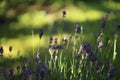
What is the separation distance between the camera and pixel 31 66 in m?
3.47

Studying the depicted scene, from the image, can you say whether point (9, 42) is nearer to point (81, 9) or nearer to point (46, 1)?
point (46, 1)

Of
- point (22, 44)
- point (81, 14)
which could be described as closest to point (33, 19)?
point (22, 44)

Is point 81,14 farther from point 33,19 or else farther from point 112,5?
point 33,19

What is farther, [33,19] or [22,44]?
[33,19]

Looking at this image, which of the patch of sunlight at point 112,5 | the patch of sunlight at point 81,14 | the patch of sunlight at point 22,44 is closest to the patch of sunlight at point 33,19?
the patch of sunlight at point 22,44

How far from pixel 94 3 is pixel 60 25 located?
2.53 ft

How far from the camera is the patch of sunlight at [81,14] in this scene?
4305 millimetres

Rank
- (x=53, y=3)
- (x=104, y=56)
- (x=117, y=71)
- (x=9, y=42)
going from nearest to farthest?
(x=117, y=71) < (x=104, y=56) < (x=9, y=42) < (x=53, y=3)

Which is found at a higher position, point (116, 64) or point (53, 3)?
point (53, 3)

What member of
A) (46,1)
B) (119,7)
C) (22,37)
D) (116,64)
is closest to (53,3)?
(46,1)

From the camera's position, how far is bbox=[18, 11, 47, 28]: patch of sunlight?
427 centimetres

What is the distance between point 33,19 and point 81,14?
65 centimetres

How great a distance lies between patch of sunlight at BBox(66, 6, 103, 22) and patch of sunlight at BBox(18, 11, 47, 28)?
0.34 m

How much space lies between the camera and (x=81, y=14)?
14.3 feet
